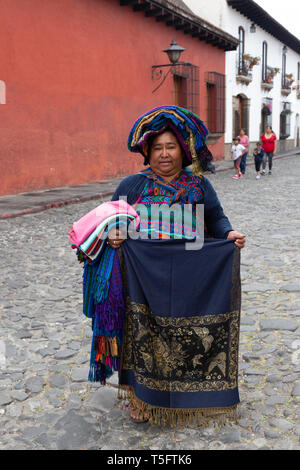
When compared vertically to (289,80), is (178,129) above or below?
below

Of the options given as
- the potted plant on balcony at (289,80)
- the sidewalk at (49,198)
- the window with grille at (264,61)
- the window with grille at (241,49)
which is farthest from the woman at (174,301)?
the potted plant on balcony at (289,80)

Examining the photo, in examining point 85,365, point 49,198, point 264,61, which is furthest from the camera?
point 264,61

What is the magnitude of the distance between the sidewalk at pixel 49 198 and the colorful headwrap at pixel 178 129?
20.4ft

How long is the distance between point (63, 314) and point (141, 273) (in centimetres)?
188

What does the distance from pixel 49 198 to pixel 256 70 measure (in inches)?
783

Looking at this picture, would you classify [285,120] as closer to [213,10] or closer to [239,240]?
[213,10]

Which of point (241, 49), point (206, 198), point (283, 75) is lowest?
point (206, 198)

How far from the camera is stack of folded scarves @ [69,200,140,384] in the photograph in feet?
7.47

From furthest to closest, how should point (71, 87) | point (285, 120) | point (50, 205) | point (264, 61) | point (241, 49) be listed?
point (285, 120)
point (264, 61)
point (241, 49)
point (71, 87)
point (50, 205)

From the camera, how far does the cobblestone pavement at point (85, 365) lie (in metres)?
2.38

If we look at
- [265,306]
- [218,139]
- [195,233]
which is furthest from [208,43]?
[195,233]

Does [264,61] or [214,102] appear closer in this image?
[214,102]

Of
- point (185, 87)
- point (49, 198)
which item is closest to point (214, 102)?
point (185, 87)

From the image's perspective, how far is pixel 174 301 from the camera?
234 centimetres
